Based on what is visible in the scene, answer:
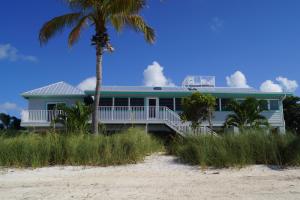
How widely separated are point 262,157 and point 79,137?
619cm

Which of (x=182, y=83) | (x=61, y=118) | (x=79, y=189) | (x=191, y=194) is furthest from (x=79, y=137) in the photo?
(x=182, y=83)

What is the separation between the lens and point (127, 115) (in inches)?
999

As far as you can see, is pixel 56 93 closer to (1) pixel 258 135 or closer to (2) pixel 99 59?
(2) pixel 99 59

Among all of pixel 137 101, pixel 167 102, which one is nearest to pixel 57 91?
pixel 137 101

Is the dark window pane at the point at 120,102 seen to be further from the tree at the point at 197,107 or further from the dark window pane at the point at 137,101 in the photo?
the tree at the point at 197,107

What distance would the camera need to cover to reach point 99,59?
1659cm

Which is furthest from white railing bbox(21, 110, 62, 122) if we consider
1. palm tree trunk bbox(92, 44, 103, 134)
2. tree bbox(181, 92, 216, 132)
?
palm tree trunk bbox(92, 44, 103, 134)

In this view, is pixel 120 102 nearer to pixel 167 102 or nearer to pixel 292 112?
pixel 167 102

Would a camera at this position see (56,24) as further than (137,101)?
No

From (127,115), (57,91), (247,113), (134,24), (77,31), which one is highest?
(134,24)

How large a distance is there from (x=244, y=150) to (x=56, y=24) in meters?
10.0

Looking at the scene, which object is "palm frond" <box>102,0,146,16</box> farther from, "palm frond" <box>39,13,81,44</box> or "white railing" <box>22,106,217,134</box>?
"white railing" <box>22,106,217,134</box>

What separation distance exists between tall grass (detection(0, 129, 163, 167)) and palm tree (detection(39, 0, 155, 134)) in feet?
10.5

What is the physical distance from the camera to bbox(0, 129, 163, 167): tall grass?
39.8ft
